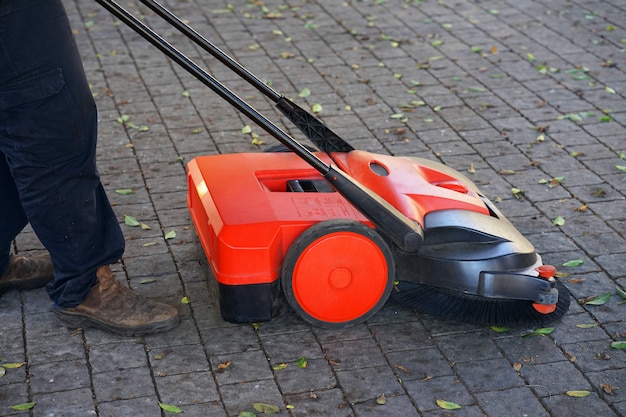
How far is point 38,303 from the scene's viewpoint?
164 inches

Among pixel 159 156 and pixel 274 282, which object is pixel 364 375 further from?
pixel 159 156

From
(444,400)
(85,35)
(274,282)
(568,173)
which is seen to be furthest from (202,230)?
(85,35)

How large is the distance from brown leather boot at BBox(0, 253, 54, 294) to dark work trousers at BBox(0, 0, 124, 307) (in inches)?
11.1

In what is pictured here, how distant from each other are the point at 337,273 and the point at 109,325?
0.96 metres

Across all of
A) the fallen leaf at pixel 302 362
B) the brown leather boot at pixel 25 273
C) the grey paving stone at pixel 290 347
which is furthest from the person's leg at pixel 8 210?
the fallen leaf at pixel 302 362

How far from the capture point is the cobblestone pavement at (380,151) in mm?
3607

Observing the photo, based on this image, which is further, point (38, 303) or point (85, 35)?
point (85, 35)

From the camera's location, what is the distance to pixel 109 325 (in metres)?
3.92

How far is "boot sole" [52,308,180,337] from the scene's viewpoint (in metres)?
3.92

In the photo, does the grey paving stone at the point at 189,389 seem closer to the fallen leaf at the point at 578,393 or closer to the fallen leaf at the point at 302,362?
the fallen leaf at the point at 302,362

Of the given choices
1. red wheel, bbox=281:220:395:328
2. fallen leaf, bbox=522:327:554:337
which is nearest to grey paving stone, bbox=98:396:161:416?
red wheel, bbox=281:220:395:328

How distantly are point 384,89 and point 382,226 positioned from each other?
10.7 ft

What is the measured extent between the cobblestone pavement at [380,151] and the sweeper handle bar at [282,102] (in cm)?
74

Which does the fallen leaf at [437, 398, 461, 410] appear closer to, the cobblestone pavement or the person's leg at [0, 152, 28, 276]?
the cobblestone pavement
